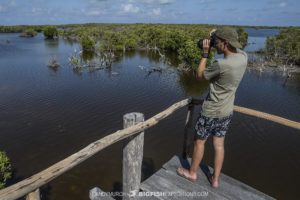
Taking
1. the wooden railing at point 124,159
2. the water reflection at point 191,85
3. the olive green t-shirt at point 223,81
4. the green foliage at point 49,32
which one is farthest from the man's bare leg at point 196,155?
the green foliage at point 49,32

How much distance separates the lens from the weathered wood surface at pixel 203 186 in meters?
3.15

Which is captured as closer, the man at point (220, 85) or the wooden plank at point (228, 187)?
the man at point (220, 85)

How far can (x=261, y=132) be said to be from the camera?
11.5 metres

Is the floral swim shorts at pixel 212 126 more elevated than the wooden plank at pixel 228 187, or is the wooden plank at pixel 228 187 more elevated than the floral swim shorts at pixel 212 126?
the floral swim shorts at pixel 212 126

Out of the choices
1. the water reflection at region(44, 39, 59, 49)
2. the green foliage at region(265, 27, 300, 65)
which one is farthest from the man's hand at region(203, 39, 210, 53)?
the water reflection at region(44, 39, 59, 49)

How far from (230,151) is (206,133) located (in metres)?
7.68

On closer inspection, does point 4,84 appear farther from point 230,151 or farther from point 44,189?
point 230,151

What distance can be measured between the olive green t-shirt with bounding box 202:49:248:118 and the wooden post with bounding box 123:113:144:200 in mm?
1016

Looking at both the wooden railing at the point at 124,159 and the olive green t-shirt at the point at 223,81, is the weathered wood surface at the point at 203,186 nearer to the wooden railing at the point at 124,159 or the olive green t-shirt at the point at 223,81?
the wooden railing at the point at 124,159

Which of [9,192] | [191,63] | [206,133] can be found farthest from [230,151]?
[191,63]

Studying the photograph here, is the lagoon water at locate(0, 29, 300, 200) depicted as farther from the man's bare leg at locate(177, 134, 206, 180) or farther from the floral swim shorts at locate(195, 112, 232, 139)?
the floral swim shorts at locate(195, 112, 232, 139)

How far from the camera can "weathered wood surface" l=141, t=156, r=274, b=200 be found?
3.15 metres

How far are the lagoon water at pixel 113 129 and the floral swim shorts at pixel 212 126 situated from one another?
18.1 feet

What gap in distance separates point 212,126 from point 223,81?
0.71 m
